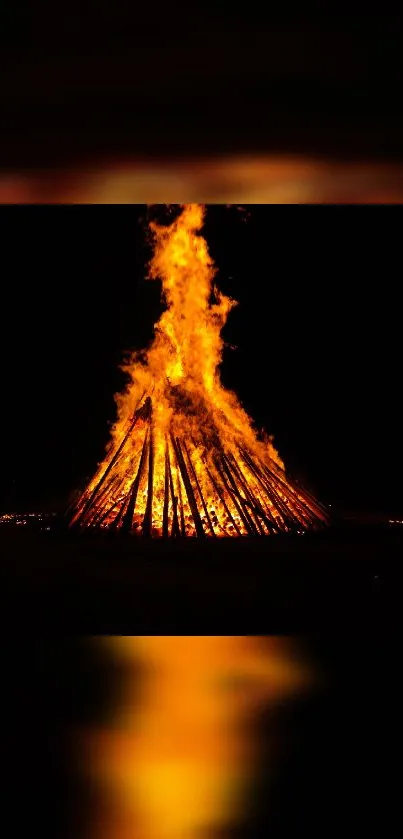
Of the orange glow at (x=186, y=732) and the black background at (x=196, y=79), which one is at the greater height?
the black background at (x=196, y=79)

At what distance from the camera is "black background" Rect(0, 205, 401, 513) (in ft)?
14.7

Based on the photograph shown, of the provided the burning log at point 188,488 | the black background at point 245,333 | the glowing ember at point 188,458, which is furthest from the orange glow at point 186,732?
the black background at point 245,333

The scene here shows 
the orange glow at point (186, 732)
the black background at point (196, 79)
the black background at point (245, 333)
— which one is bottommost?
the orange glow at point (186, 732)

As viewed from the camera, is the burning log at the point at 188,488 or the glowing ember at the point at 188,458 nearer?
the burning log at the point at 188,488

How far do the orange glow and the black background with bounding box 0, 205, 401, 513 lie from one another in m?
2.17

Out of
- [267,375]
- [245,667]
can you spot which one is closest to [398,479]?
[267,375]

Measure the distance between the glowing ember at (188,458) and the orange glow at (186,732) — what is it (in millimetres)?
953

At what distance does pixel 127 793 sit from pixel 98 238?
131 inches

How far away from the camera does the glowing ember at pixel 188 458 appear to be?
3.40 meters

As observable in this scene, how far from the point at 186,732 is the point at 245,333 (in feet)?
9.87

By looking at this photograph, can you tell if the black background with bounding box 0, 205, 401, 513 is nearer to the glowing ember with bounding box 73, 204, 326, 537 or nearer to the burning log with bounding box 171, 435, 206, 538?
the glowing ember with bounding box 73, 204, 326, 537

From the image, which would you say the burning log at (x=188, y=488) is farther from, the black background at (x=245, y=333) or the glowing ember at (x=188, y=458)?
the black background at (x=245, y=333)

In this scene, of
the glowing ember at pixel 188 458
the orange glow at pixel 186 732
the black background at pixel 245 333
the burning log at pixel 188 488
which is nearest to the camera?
the orange glow at pixel 186 732

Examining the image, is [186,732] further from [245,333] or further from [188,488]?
[245,333]
